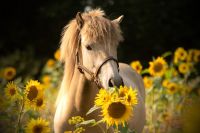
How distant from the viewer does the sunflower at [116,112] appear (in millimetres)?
2486

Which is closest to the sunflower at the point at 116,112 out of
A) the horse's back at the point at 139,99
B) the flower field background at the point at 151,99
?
the flower field background at the point at 151,99

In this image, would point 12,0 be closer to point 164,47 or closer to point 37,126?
point 164,47

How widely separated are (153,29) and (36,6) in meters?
4.72

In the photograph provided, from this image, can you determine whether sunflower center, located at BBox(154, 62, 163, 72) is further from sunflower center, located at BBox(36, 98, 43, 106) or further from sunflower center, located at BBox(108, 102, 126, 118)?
sunflower center, located at BBox(108, 102, 126, 118)

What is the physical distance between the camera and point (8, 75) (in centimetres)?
519

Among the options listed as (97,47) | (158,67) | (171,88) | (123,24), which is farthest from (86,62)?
(123,24)

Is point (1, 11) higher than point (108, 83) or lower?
higher

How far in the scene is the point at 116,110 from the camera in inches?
99.8

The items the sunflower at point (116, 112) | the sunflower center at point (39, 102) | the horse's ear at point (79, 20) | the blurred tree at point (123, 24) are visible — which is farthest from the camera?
the blurred tree at point (123, 24)

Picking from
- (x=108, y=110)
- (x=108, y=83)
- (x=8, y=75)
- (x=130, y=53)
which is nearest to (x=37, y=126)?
(x=108, y=83)

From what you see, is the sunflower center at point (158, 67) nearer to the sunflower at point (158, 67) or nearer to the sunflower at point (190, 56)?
the sunflower at point (158, 67)

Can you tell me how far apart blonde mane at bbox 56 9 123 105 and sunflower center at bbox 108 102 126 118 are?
113cm

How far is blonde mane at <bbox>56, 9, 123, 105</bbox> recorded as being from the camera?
3611 millimetres

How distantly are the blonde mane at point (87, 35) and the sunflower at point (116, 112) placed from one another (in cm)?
113
